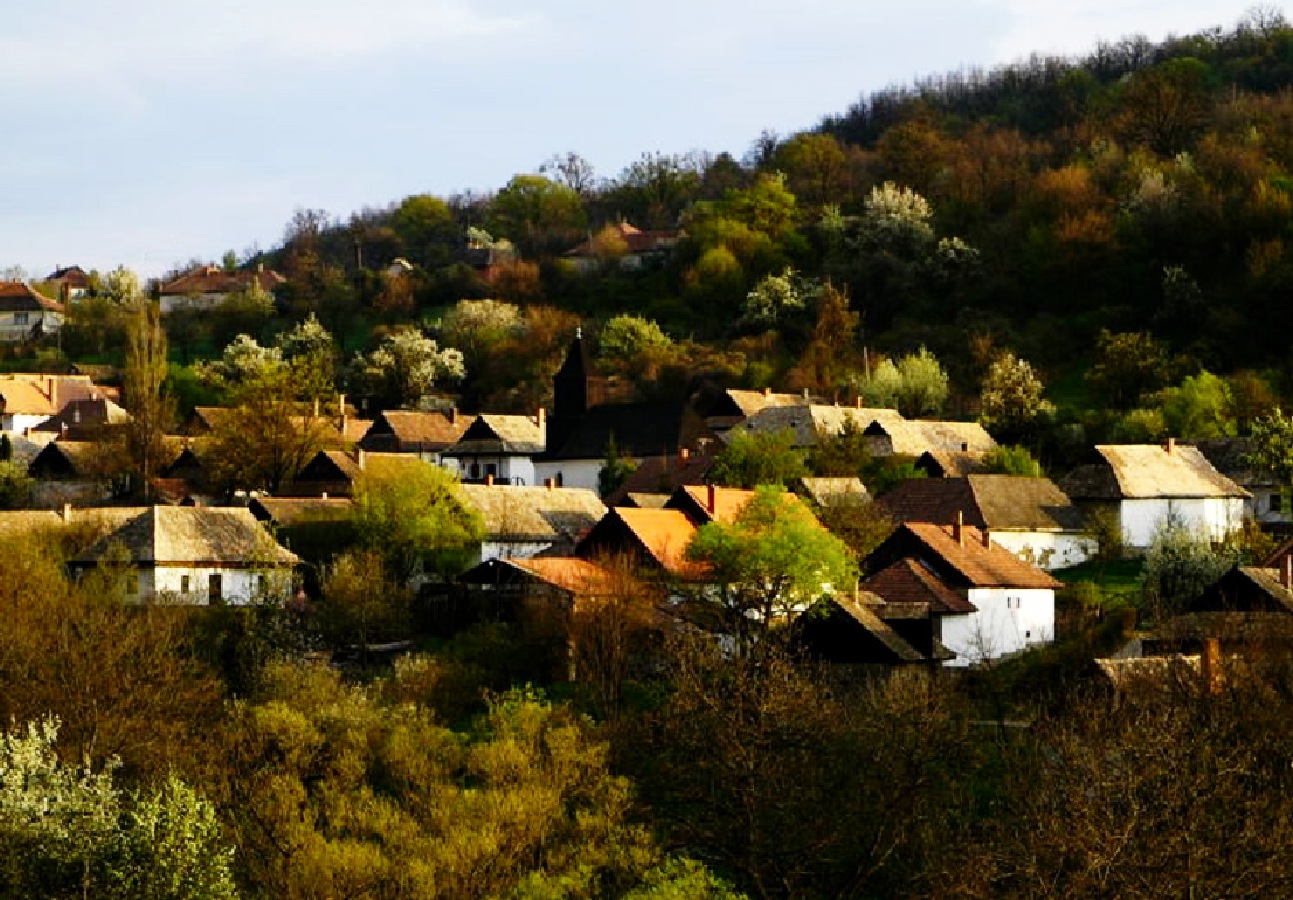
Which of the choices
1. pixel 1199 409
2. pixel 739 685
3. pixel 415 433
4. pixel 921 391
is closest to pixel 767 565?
pixel 739 685

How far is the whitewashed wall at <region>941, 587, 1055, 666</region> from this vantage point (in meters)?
46.8

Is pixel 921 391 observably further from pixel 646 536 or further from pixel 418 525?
pixel 646 536

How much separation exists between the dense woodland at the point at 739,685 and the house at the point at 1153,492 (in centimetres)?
184

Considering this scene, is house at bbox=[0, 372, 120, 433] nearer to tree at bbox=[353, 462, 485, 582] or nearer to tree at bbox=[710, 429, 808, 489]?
tree at bbox=[353, 462, 485, 582]

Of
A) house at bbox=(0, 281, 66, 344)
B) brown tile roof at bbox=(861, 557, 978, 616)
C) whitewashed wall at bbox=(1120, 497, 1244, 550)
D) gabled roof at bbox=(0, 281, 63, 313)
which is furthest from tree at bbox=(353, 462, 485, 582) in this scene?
gabled roof at bbox=(0, 281, 63, 313)

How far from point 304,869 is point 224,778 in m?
4.90

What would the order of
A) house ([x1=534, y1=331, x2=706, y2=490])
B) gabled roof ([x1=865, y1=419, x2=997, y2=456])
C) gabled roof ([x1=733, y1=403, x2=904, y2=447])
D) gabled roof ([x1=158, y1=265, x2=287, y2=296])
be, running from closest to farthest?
gabled roof ([x1=865, y1=419, x2=997, y2=456]), gabled roof ([x1=733, y1=403, x2=904, y2=447]), house ([x1=534, y1=331, x2=706, y2=490]), gabled roof ([x1=158, y1=265, x2=287, y2=296])

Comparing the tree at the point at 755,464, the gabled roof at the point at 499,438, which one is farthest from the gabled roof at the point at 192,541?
the gabled roof at the point at 499,438

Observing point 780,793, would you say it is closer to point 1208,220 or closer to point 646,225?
Result: point 1208,220

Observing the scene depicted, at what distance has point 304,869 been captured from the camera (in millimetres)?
30656

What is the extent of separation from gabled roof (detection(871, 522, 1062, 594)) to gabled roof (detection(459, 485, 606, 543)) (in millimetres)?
8934

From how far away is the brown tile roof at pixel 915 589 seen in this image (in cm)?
4669

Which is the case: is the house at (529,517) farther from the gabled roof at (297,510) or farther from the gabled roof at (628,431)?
the gabled roof at (628,431)

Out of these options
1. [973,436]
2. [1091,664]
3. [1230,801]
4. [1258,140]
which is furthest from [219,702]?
[1258,140]
